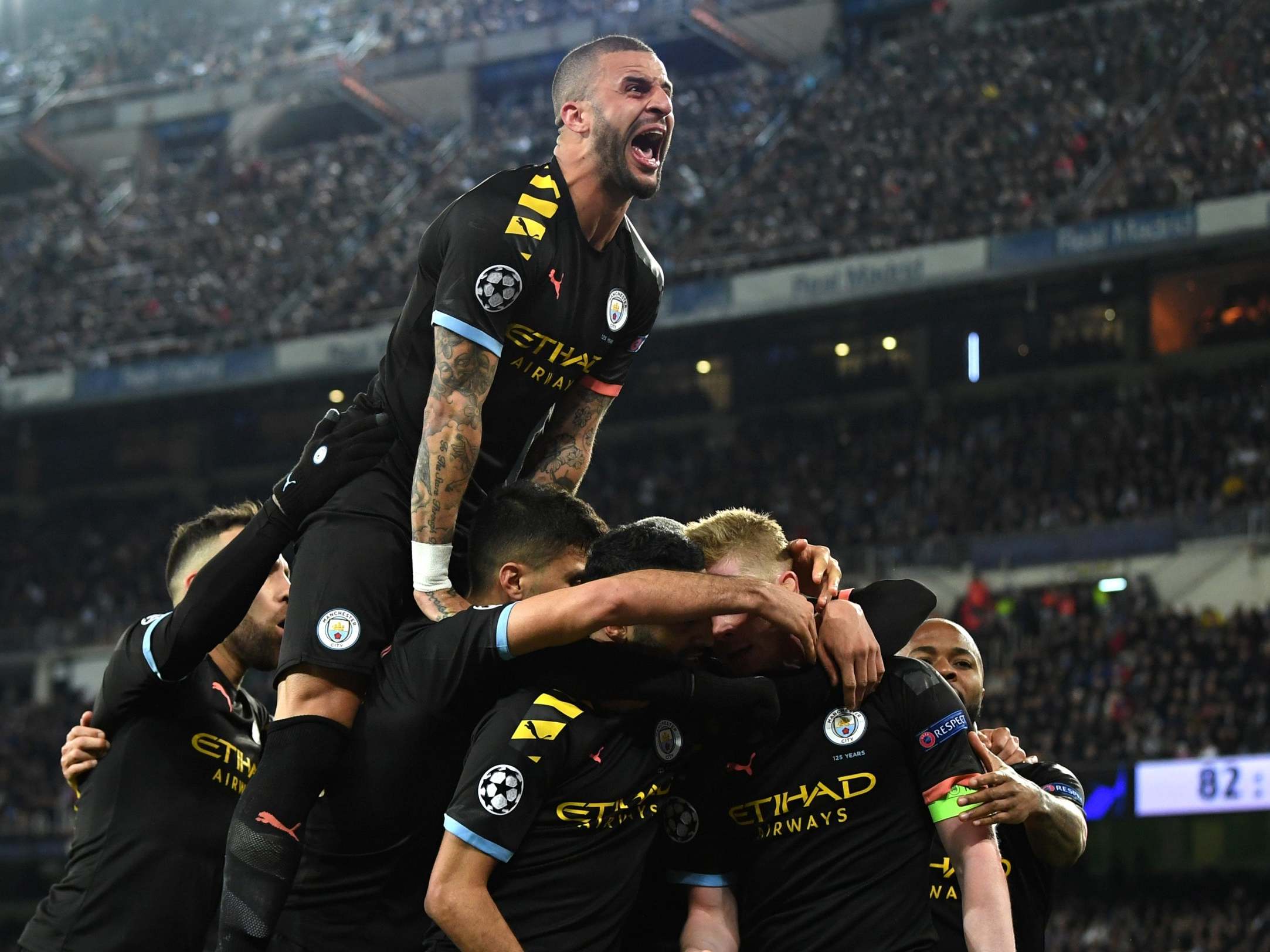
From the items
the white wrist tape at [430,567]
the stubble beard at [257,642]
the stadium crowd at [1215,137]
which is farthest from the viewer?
the stadium crowd at [1215,137]

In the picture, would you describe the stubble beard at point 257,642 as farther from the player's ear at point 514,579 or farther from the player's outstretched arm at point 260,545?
the player's ear at point 514,579

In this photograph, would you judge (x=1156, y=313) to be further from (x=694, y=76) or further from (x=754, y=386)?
(x=694, y=76)

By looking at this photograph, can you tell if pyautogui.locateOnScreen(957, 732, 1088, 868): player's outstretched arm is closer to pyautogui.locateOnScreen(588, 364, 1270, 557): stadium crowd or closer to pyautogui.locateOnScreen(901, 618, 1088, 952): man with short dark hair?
pyautogui.locateOnScreen(901, 618, 1088, 952): man with short dark hair

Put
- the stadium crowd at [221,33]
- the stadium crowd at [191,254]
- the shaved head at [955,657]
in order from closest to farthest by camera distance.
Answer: the shaved head at [955,657] → the stadium crowd at [191,254] → the stadium crowd at [221,33]

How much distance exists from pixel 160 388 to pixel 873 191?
53.8 feet

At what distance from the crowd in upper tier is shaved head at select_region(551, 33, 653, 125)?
24.3m

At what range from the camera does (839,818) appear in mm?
4238

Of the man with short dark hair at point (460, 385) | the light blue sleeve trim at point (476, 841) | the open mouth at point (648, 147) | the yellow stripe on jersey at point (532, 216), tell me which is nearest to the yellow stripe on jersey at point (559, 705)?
the light blue sleeve trim at point (476, 841)

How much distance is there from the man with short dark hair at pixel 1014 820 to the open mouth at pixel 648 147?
75.0 inches

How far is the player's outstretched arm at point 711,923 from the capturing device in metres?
4.23

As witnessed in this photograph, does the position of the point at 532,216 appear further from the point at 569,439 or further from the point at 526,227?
the point at 569,439

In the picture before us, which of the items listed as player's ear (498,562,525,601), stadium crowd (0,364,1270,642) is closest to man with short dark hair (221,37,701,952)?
player's ear (498,562,525,601)

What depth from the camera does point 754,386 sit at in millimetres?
33750

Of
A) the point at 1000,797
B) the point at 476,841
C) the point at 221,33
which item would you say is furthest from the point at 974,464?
the point at 221,33
